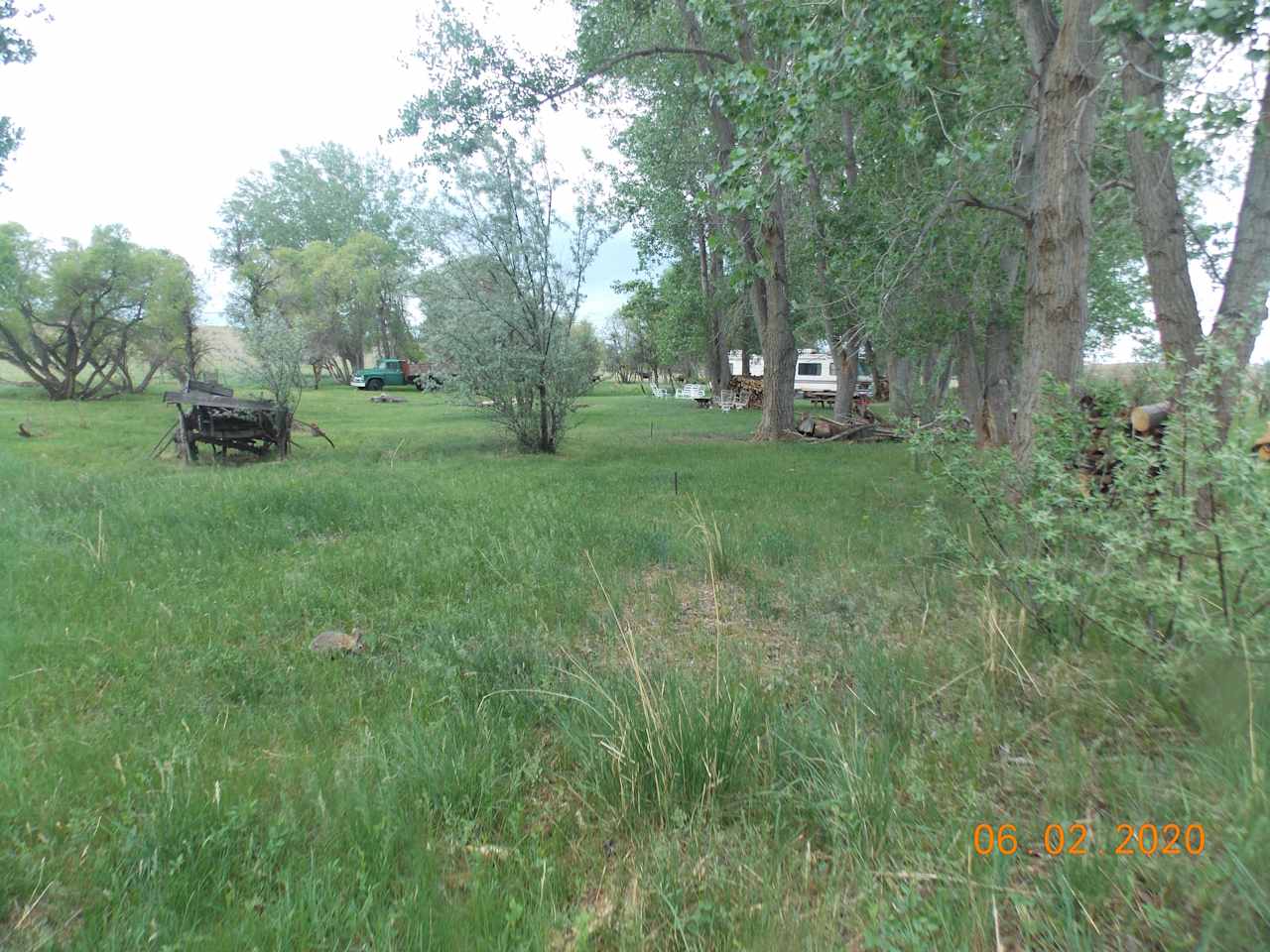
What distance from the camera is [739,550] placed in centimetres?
544

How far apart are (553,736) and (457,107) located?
11488 mm

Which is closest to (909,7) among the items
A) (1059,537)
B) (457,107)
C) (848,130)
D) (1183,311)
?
(1183,311)

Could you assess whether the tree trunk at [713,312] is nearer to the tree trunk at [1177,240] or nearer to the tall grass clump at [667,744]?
the tree trunk at [1177,240]

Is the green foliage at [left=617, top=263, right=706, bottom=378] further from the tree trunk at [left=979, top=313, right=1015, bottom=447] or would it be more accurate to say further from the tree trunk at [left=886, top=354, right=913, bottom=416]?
the tree trunk at [left=979, top=313, right=1015, bottom=447]

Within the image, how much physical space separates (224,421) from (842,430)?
14.5m

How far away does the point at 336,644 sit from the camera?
355 cm

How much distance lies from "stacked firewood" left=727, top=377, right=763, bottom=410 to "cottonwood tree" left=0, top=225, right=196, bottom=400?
26.0 metres

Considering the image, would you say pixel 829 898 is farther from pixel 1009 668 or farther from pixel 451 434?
pixel 451 434

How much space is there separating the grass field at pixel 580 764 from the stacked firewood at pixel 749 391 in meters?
29.0

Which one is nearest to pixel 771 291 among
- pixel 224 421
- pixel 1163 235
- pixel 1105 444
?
pixel 1163 235

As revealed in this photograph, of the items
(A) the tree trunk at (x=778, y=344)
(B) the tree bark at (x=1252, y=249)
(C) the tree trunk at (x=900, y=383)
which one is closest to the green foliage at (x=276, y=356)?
(A) the tree trunk at (x=778, y=344)

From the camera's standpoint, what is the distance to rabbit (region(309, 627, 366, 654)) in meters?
3.52

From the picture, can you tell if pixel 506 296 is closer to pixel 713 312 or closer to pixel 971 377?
pixel 971 377
